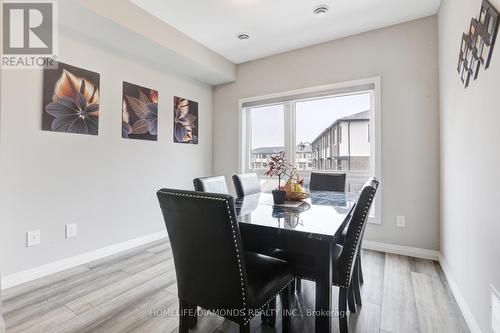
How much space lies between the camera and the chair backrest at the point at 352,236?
1.33m

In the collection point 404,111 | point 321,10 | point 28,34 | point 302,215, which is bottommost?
point 302,215

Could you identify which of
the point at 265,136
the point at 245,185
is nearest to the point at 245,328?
the point at 245,185

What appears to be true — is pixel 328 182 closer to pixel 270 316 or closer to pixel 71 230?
pixel 270 316

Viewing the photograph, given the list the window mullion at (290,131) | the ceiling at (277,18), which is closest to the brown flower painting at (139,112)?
the ceiling at (277,18)

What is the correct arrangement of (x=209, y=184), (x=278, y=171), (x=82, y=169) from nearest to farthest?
(x=278, y=171), (x=209, y=184), (x=82, y=169)

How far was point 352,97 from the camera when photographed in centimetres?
325

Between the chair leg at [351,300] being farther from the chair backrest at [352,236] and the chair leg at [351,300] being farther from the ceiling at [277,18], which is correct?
the ceiling at [277,18]

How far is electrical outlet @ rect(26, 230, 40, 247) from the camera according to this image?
85.7 inches

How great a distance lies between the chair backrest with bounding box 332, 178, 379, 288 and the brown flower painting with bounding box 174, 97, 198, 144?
113 inches

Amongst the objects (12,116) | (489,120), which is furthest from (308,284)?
(12,116)

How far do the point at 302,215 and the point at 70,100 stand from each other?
2.49 metres

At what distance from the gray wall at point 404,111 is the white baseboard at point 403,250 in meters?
0.05

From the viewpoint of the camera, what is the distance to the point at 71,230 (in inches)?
97.3

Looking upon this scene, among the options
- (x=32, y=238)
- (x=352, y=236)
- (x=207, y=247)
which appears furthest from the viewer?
(x=32, y=238)
